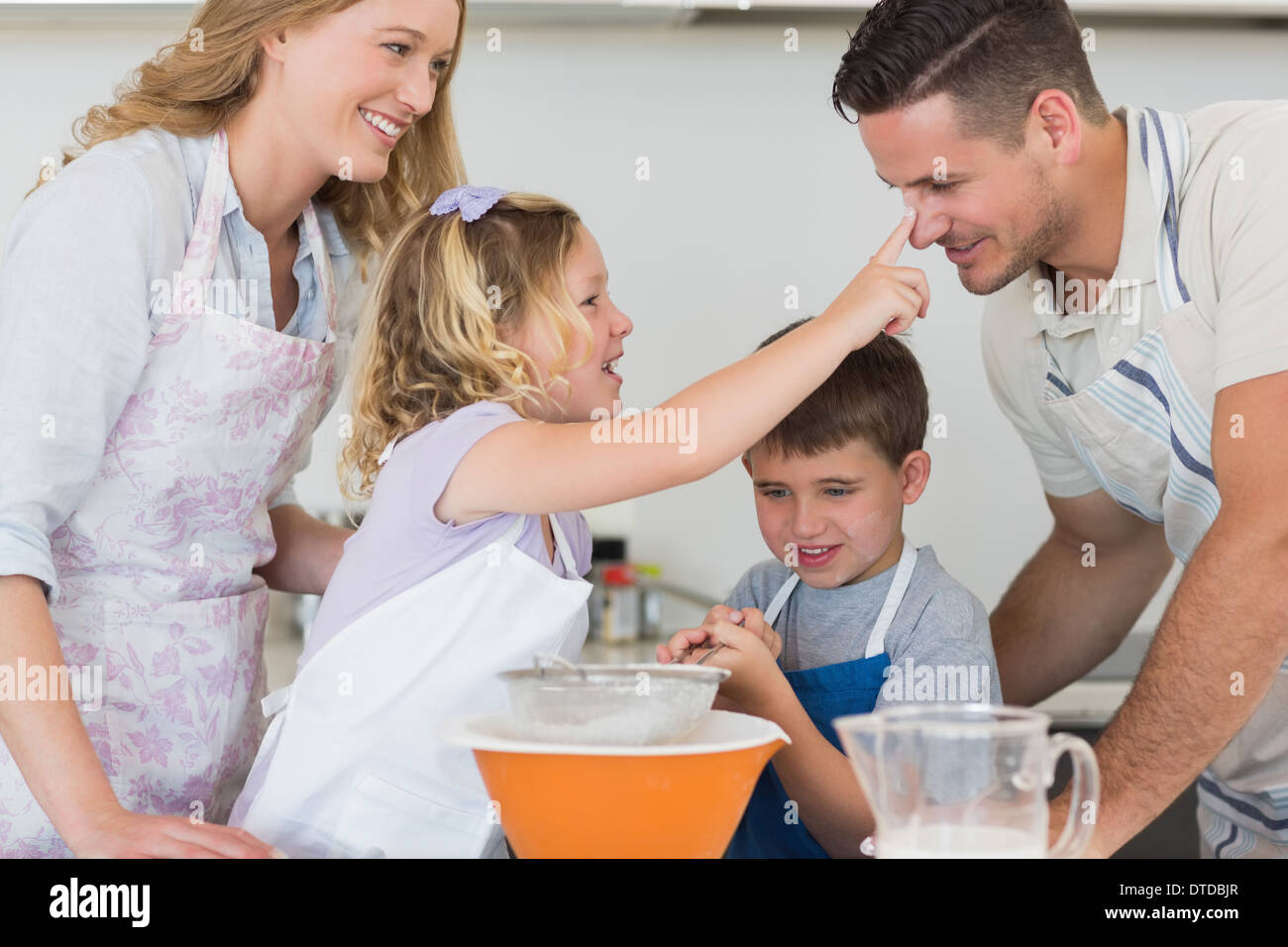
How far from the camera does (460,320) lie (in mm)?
1161

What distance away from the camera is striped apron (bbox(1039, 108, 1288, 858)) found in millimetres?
1289

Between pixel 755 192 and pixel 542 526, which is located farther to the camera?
pixel 755 192

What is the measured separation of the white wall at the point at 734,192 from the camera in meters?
2.49

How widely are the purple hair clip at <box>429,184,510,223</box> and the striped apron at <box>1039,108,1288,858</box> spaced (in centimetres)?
70

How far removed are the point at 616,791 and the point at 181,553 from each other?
2.04ft

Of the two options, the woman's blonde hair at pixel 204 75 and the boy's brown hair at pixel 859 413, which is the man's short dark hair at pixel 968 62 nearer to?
the boy's brown hair at pixel 859 413

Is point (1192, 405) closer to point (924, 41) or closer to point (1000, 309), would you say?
point (1000, 309)

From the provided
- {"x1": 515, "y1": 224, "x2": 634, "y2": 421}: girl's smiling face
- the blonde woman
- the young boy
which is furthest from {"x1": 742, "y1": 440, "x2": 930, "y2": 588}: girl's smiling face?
the blonde woman

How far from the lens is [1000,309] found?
1.59m

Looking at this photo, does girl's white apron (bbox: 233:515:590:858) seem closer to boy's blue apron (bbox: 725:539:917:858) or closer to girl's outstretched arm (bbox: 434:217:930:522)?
girl's outstretched arm (bbox: 434:217:930:522)
